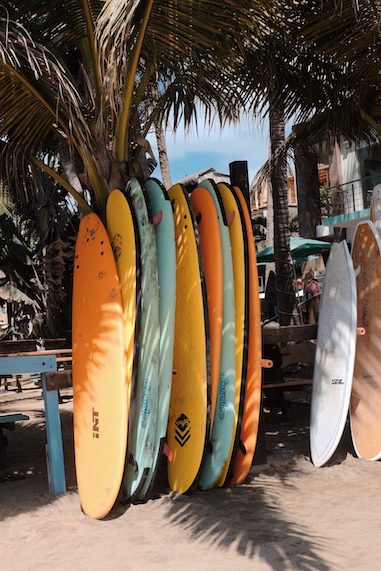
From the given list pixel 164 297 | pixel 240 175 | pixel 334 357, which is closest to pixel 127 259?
pixel 164 297

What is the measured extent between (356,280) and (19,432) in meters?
3.65

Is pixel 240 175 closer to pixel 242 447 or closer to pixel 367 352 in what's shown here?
pixel 367 352

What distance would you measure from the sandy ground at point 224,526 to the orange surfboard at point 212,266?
24.0 inches

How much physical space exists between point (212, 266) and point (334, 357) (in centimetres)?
124

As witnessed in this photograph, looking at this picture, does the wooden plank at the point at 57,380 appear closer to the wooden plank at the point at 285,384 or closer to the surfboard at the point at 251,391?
the surfboard at the point at 251,391

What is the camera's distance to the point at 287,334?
200 inches

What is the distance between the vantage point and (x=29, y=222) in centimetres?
1052

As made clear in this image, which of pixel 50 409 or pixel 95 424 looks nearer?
pixel 95 424

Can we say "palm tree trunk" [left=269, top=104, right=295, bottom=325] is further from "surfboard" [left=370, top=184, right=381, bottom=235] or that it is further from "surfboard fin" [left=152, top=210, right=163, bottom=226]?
"surfboard fin" [left=152, top=210, right=163, bottom=226]

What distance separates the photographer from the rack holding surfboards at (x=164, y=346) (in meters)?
3.75

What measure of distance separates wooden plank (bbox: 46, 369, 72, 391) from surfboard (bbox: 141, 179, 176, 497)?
0.70 metres

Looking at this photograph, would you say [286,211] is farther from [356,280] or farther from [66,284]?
[356,280]

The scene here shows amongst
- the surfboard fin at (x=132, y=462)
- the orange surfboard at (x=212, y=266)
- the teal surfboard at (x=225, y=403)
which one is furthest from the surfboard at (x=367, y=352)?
the surfboard fin at (x=132, y=462)

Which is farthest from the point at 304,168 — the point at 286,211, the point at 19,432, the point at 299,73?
the point at 19,432
